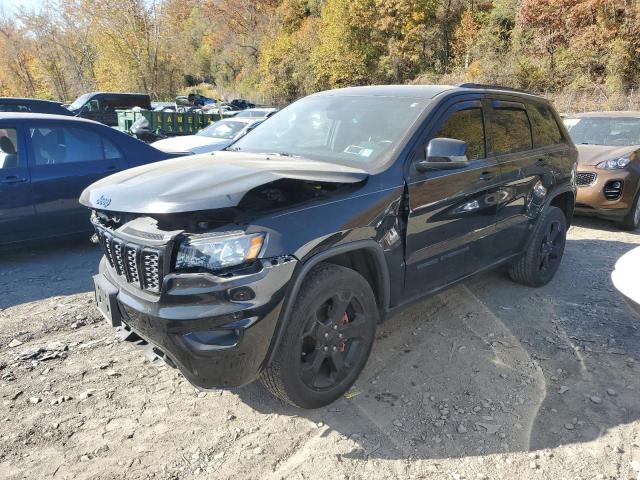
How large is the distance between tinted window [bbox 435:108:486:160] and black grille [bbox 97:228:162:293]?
205cm

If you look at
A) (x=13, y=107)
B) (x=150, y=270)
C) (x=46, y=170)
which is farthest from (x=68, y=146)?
(x=13, y=107)

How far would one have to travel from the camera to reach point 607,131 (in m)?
7.92

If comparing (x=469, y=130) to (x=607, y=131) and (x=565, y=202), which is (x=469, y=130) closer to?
(x=565, y=202)

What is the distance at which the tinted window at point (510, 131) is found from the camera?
390 cm

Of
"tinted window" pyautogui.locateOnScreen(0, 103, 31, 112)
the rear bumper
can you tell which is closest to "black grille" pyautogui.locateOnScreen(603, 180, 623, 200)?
the rear bumper

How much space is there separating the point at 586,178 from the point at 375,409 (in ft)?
19.1

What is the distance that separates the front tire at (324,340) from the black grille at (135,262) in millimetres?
711

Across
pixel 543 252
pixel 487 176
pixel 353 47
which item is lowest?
pixel 543 252

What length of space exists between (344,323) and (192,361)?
902mm

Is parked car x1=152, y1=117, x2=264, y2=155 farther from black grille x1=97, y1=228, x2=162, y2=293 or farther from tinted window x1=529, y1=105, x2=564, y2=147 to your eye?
black grille x1=97, y1=228, x2=162, y2=293

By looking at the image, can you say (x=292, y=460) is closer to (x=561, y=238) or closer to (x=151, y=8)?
(x=561, y=238)

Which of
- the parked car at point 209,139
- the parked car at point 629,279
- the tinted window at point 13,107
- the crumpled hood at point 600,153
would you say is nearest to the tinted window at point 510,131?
the parked car at point 629,279

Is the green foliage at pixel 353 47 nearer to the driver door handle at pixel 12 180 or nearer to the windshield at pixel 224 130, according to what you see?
the windshield at pixel 224 130

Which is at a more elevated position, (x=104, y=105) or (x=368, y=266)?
(x=104, y=105)
